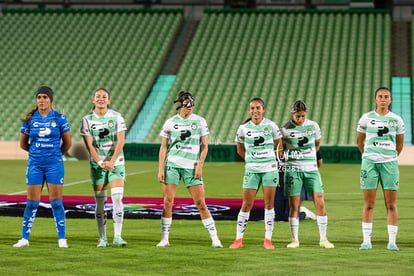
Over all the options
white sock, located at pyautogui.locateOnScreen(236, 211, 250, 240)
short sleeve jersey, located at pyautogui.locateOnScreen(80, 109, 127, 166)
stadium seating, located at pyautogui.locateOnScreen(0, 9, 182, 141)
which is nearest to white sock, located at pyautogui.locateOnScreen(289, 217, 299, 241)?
white sock, located at pyautogui.locateOnScreen(236, 211, 250, 240)

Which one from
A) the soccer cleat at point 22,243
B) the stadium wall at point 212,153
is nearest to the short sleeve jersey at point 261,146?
the soccer cleat at point 22,243

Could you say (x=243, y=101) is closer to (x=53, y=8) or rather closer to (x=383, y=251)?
(x=53, y=8)

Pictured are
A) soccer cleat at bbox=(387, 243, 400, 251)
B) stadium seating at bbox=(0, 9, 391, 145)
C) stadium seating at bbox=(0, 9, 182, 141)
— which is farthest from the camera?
stadium seating at bbox=(0, 9, 182, 141)

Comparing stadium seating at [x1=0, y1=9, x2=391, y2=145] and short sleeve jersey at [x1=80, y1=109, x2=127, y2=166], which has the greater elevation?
stadium seating at [x1=0, y1=9, x2=391, y2=145]

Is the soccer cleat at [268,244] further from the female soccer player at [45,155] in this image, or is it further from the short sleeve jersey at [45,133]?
the short sleeve jersey at [45,133]

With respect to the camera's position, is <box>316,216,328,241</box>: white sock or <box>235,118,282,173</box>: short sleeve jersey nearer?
<box>235,118,282,173</box>: short sleeve jersey

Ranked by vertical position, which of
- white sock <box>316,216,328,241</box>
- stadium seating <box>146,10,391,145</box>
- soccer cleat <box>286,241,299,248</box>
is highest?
stadium seating <box>146,10,391,145</box>

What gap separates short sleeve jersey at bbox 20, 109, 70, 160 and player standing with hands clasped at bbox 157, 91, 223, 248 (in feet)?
4.57

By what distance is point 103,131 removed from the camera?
12.6m

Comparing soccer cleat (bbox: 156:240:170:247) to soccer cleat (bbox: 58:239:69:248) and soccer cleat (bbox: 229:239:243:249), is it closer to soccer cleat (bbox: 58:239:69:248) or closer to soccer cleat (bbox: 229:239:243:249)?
soccer cleat (bbox: 229:239:243:249)

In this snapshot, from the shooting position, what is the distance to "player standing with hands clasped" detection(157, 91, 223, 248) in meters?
12.5

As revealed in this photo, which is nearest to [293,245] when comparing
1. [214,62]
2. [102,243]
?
[102,243]

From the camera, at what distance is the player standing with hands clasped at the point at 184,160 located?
12523mm

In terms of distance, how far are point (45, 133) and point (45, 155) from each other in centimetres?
29
